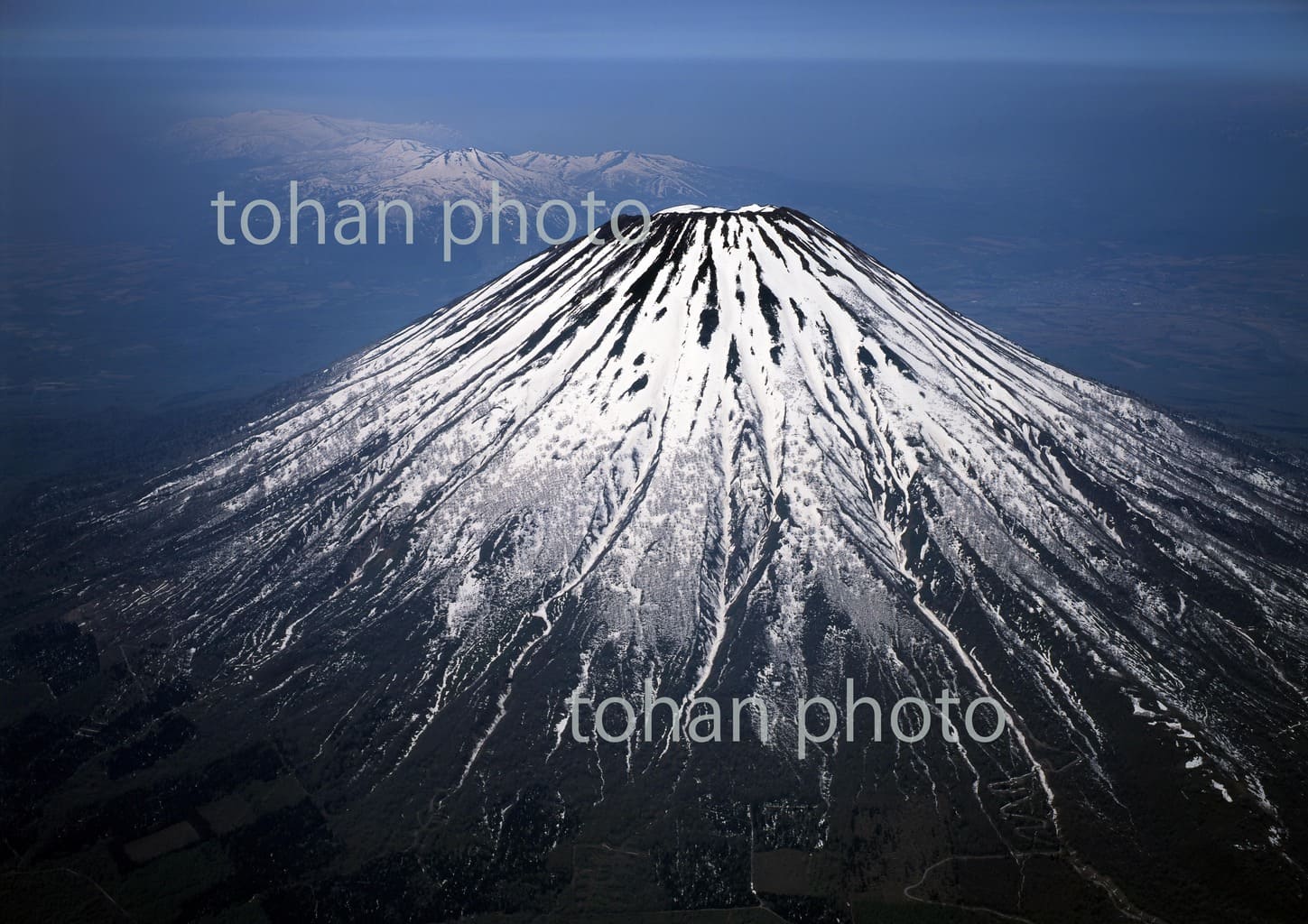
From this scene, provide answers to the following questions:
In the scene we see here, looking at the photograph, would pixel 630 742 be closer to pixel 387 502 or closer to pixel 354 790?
pixel 354 790

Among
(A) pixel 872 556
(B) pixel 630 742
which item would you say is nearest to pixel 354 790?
(B) pixel 630 742

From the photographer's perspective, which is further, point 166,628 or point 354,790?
point 166,628

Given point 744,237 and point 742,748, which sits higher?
point 744,237

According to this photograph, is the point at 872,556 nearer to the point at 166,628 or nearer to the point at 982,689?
the point at 982,689

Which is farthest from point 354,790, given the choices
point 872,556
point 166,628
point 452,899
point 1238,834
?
point 1238,834

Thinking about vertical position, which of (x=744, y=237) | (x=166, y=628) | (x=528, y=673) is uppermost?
(x=744, y=237)

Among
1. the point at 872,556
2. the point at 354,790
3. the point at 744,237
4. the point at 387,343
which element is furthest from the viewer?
the point at 387,343

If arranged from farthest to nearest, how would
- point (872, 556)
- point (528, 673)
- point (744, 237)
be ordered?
point (744, 237)
point (872, 556)
point (528, 673)
